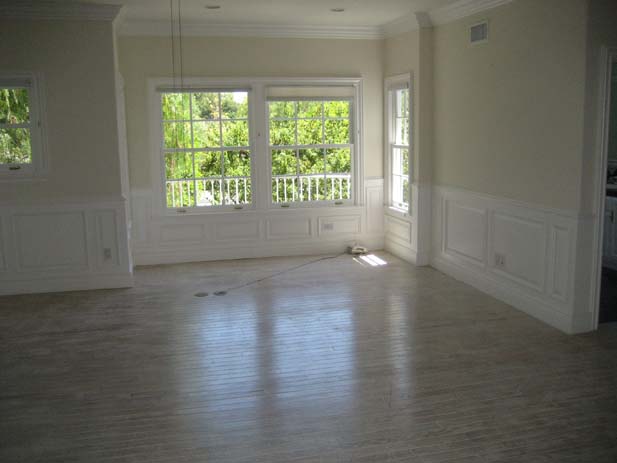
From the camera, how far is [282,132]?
7738 millimetres

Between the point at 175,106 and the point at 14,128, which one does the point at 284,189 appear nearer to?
the point at 175,106

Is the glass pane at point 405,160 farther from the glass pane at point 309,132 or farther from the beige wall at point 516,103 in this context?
the glass pane at point 309,132

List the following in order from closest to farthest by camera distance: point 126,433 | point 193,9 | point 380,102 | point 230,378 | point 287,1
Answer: point 126,433
point 230,378
point 287,1
point 193,9
point 380,102

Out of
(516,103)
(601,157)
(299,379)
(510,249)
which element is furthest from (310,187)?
(299,379)

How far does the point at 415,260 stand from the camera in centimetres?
717

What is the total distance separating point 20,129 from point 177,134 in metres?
1.89

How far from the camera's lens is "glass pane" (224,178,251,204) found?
7.68m

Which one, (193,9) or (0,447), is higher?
(193,9)

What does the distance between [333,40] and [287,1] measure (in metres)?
1.81

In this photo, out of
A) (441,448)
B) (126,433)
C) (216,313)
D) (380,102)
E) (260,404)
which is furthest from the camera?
(380,102)

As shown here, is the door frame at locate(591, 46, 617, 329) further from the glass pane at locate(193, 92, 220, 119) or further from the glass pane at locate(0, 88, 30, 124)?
the glass pane at locate(0, 88, 30, 124)

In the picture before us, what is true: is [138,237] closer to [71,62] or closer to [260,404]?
[71,62]

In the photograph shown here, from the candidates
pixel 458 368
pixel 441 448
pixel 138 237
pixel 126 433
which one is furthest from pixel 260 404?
pixel 138 237

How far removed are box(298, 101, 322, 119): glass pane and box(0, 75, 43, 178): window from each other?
3.12 meters
